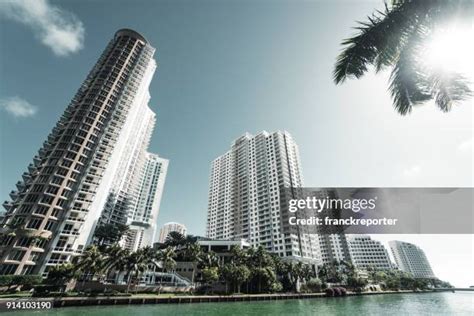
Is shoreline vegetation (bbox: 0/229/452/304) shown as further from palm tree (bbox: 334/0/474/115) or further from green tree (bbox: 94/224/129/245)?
palm tree (bbox: 334/0/474/115)

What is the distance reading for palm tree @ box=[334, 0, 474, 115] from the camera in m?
4.95

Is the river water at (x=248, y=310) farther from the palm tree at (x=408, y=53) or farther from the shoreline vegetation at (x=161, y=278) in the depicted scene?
the palm tree at (x=408, y=53)

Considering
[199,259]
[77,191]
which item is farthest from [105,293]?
[77,191]

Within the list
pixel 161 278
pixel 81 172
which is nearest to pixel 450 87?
pixel 161 278

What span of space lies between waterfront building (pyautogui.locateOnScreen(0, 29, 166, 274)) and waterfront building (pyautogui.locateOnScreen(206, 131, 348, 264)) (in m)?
54.1

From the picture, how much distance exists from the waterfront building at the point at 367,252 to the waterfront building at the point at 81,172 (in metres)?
172

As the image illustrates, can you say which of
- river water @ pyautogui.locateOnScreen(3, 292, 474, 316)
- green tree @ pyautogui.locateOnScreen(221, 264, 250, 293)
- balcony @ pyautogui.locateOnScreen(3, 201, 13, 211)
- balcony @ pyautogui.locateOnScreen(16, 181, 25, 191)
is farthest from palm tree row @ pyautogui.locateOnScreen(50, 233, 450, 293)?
balcony @ pyautogui.locateOnScreen(16, 181, 25, 191)

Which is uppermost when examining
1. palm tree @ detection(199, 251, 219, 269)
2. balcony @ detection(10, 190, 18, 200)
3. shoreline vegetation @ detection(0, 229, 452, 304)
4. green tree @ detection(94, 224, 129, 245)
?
balcony @ detection(10, 190, 18, 200)

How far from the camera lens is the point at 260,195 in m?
118

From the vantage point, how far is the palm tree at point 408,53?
16.2 ft

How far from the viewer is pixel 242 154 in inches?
5645

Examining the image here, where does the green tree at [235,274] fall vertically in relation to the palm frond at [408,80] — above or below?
below

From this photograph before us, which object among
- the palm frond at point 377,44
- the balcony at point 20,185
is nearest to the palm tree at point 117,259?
the balcony at point 20,185

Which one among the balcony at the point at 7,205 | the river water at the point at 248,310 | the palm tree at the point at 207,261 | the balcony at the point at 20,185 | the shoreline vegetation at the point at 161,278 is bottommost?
the river water at the point at 248,310
